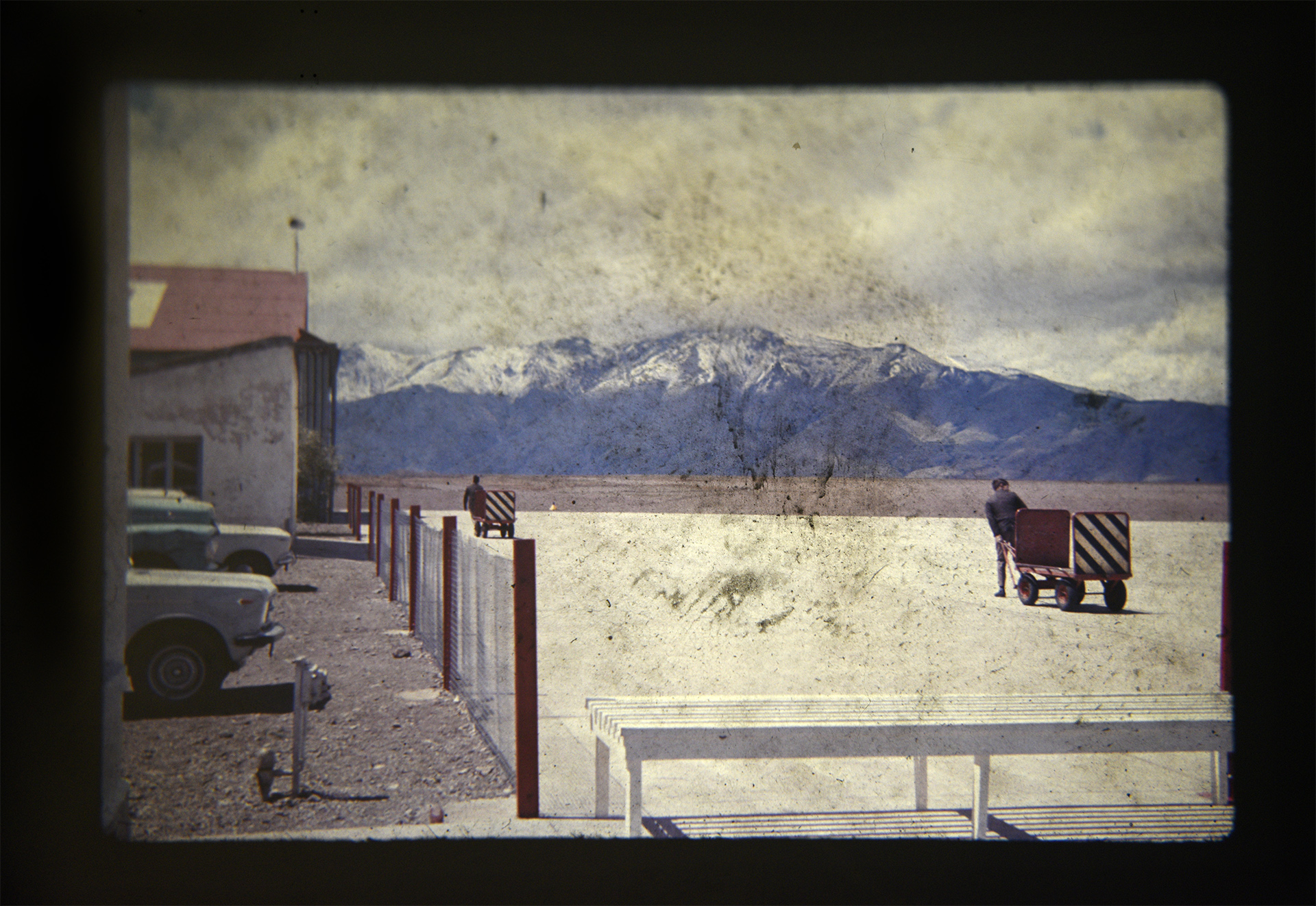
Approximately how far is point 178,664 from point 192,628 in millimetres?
150

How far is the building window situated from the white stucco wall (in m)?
0.02

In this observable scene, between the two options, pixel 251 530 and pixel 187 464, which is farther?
pixel 251 530

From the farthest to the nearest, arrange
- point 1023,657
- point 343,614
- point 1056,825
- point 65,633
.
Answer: point 343,614
point 1023,657
point 1056,825
point 65,633

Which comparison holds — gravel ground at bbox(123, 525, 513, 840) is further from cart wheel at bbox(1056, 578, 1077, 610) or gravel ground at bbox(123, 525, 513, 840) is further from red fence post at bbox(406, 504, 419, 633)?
cart wheel at bbox(1056, 578, 1077, 610)

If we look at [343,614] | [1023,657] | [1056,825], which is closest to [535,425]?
[343,614]

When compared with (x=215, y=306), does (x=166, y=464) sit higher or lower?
lower

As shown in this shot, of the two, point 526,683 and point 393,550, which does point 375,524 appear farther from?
point 526,683

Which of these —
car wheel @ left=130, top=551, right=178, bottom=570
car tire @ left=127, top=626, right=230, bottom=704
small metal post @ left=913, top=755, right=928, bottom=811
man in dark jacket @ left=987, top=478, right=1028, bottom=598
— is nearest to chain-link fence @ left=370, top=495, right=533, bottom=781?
car tire @ left=127, top=626, right=230, bottom=704

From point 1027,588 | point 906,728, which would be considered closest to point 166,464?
point 906,728

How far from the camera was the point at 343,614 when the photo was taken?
3.25 m

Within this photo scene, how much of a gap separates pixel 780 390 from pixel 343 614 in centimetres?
226

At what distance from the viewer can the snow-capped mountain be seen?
2.40 meters

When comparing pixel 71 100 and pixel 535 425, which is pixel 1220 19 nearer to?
Answer: pixel 535 425

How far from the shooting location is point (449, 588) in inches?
137
